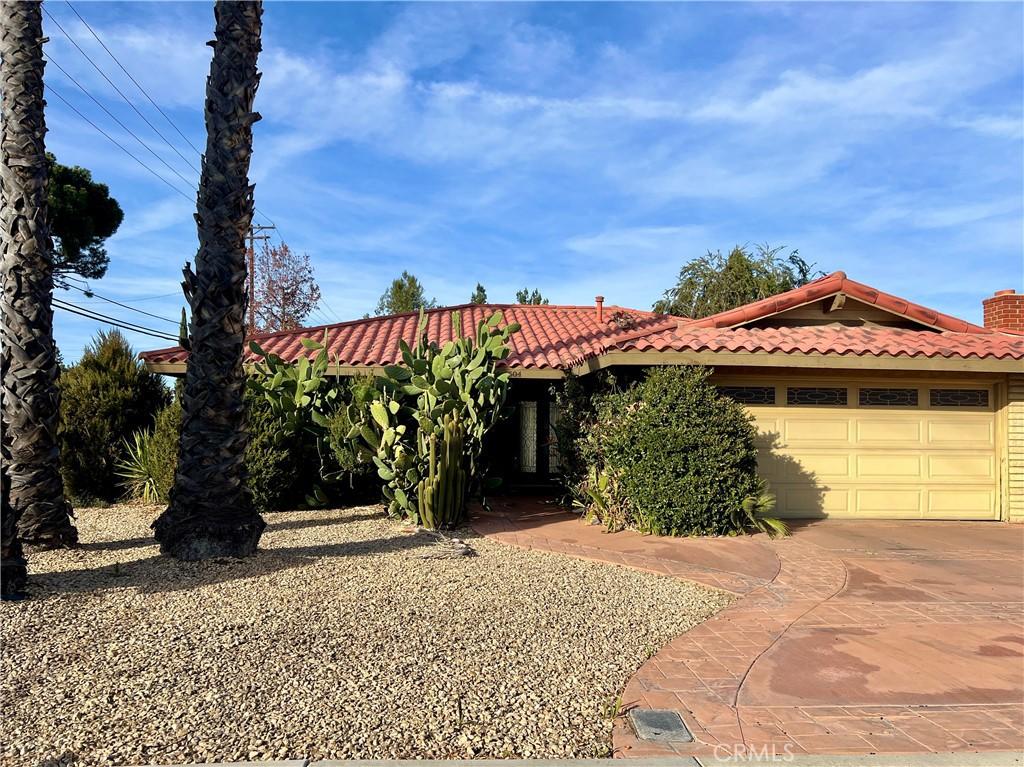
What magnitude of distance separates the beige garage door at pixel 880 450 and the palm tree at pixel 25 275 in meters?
9.08

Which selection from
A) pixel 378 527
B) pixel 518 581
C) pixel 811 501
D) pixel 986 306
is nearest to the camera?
pixel 518 581

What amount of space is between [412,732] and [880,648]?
3.46 m

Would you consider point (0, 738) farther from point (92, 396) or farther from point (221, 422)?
point (92, 396)

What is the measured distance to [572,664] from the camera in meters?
4.54

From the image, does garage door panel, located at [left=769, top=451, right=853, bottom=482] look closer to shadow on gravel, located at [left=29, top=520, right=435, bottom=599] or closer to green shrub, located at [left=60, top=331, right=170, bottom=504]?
shadow on gravel, located at [left=29, top=520, right=435, bottom=599]

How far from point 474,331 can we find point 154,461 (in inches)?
272

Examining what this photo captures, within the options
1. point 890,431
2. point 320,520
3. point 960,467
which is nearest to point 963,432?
point 960,467

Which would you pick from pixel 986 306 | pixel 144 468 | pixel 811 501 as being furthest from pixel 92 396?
pixel 986 306

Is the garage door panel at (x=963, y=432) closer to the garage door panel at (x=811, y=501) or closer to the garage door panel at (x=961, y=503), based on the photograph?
the garage door panel at (x=961, y=503)

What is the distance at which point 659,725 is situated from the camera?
3.71m

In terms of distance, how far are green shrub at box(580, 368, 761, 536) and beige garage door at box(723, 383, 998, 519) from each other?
1.72 m

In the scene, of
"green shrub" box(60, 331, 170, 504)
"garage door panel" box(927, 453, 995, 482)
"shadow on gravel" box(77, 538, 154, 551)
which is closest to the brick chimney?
"garage door panel" box(927, 453, 995, 482)

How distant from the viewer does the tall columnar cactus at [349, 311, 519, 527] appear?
29.4 ft

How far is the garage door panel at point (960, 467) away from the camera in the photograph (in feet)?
36.1
